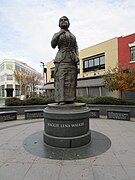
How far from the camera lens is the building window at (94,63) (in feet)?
84.8

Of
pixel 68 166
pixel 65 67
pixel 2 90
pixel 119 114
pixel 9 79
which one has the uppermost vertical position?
pixel 9 79

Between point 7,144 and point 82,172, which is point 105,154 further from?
point 7,144

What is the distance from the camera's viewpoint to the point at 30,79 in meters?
46.4

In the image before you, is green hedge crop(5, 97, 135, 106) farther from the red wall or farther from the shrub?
the red wall

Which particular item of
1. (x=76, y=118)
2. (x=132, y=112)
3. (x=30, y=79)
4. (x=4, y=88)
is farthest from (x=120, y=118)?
(x=4, y=88)

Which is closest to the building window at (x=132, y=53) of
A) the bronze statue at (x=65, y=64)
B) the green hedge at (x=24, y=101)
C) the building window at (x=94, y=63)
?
the building window at (x=94, y=63)

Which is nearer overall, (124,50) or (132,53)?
(132,53)

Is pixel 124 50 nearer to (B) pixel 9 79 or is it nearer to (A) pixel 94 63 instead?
(A) pixel 94 63

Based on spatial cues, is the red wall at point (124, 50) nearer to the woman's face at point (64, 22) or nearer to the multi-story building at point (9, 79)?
the woman's face at point (64, 22)

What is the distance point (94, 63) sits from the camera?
89.2 ft

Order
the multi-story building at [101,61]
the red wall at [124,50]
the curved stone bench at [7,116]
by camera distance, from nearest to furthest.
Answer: the curved stone bench at [7,116] < the red wall at [124,50] < the multi-story building at [101,61]

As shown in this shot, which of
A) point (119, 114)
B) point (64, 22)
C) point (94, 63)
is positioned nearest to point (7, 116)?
point (64, 22)

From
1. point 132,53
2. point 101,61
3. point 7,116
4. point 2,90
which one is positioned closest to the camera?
point 7,116

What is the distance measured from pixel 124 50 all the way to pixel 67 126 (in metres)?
19.3
